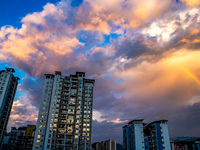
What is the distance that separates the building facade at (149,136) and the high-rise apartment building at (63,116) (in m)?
35.1

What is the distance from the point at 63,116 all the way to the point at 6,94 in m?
40.8

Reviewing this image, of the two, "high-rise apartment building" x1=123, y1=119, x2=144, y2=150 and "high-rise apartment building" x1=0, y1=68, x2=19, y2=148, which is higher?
"high-rise apartment building" x1=0, y1=68, x2=19, y2=148

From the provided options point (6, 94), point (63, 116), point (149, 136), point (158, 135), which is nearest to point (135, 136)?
point (149, 136)

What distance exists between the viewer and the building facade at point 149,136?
105 meters

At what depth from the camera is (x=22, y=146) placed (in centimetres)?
12038

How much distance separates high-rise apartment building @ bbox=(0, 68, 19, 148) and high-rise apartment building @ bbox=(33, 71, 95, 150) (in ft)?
76.4

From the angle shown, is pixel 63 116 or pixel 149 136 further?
pixel 149 136

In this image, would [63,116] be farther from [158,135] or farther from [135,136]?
[158,135]

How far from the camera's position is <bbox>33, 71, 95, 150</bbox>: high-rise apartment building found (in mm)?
87062

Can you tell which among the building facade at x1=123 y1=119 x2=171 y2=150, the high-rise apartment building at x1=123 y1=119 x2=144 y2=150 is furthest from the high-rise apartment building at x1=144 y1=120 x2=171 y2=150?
the high-rise apartment building at x1=123 y1=119 x2=144 y2=150

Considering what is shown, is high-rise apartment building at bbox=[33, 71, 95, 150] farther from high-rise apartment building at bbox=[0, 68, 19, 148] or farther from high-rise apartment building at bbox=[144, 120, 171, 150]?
high-rise apartment building at bbox=[144, 120, 171, 150]

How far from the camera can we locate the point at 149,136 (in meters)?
113

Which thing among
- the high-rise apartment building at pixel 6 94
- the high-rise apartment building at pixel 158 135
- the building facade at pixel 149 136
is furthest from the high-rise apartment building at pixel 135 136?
the high-rise apartment building at pixel 6 94

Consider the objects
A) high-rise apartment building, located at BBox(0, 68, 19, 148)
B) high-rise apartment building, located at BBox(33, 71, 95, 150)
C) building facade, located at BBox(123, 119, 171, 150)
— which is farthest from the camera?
building facade, located at BBox(123, 119, 171, 150)
